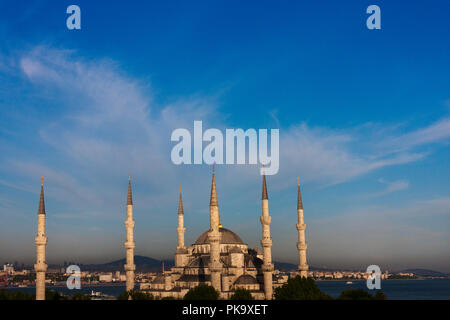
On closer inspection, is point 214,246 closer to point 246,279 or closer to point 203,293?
point 203,293

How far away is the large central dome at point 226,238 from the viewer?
76.6 metres

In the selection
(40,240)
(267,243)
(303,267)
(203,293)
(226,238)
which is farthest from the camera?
(226,238)

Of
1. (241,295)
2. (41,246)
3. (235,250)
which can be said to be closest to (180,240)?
(235,250)

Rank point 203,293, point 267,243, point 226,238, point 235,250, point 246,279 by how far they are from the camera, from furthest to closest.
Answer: point 226,238, point 235,250, point 246,279, point 267,243, point 203,293

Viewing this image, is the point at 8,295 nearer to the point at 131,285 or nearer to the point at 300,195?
the point at 131,285

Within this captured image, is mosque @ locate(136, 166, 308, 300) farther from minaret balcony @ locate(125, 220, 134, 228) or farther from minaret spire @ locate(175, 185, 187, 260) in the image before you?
minaret balcony @ locate(125, 220, 134, 228)

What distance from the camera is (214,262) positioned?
61781 millimetres

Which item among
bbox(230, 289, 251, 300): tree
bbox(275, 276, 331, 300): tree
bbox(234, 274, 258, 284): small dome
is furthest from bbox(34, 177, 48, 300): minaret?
bbox(275, 276, 331, 300): tree

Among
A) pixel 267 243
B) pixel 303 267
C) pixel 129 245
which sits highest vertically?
pixel 267 243

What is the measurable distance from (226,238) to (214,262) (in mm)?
15122

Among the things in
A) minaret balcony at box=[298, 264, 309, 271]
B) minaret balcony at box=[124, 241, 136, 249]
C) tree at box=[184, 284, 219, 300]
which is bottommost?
tree at box=[184, 284, 219, 300]

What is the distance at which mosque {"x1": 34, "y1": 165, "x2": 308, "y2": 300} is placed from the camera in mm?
61500
